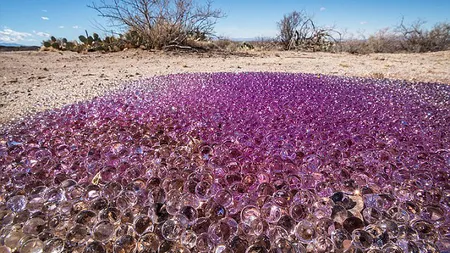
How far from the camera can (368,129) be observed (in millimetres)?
1390

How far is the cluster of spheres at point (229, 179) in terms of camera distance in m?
0.78

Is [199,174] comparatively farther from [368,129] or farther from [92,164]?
[368,129]

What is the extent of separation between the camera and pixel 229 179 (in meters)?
1.01

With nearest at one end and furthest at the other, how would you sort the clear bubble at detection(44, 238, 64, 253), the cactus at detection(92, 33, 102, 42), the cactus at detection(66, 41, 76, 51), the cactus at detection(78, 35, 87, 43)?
the clear bubble at detection(44, 238, 64, 253) < the cactus at detection(66, 41, 76, 51) < the cactus at detection(78, 35, 87, 43) < the cactus at detection(92, 33, 102, 42)

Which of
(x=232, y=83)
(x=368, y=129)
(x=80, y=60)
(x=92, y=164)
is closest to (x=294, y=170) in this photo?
(x=368, y=129)

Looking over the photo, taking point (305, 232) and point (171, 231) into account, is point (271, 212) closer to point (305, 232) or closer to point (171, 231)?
point (305, 232)

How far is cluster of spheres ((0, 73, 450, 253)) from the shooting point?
0.78m

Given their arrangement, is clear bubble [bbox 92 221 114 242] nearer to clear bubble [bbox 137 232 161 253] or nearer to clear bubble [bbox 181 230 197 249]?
clear bubble [bbox 137 232 161 253]

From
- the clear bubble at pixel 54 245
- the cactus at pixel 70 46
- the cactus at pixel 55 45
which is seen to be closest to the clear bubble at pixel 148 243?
the clear bubble at pixel 54 245

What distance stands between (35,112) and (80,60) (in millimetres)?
3794

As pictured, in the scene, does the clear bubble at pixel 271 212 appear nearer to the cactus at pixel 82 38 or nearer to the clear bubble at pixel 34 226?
the clear bubble at pixel 34 226

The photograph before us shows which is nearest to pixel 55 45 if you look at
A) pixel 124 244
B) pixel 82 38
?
pixel 82 38

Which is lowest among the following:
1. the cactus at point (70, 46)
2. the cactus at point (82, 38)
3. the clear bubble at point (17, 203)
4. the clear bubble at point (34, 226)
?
the clear bubble at point (34, 226)

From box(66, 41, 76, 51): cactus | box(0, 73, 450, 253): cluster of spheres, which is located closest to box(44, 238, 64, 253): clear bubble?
box(0, 73, 450, 253): cluster of spheres
